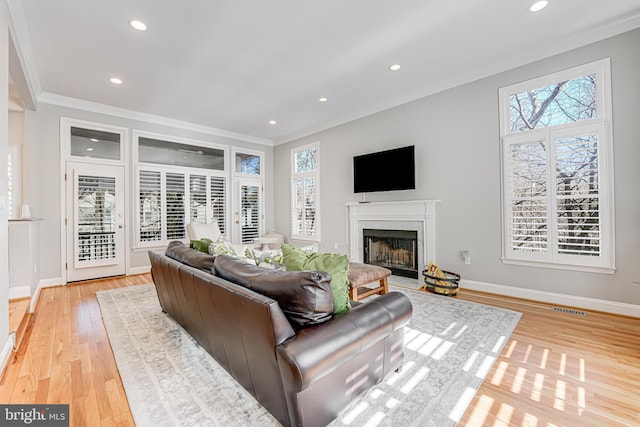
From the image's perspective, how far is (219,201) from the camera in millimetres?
6195

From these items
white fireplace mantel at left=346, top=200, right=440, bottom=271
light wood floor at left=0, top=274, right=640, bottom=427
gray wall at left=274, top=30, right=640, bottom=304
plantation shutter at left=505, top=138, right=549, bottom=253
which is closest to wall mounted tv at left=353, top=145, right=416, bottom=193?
gray wall at left=274, top=30, right=640, bottom=304

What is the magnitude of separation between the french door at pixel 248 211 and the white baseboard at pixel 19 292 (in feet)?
11.3

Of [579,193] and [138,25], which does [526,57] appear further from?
[138,25]

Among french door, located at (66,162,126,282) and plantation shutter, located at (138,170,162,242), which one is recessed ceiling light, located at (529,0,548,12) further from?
french door, located at (66,162,126,282)

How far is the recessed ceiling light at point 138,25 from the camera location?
2.70 metres

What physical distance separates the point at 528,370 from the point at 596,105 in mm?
2869

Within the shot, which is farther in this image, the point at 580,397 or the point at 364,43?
the point at 364,43

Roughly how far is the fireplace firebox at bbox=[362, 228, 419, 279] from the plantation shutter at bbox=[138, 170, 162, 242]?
3922 millimetres

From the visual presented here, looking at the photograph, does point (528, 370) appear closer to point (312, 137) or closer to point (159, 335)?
point (159, 335)

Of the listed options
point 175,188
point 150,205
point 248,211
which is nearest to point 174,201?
point 175,188

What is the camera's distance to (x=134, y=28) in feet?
9.14

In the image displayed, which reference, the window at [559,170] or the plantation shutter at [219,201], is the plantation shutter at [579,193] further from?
the plantation shutter at [219,201]

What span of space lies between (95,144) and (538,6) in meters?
6.30

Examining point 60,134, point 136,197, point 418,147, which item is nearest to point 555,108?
point 418,147
